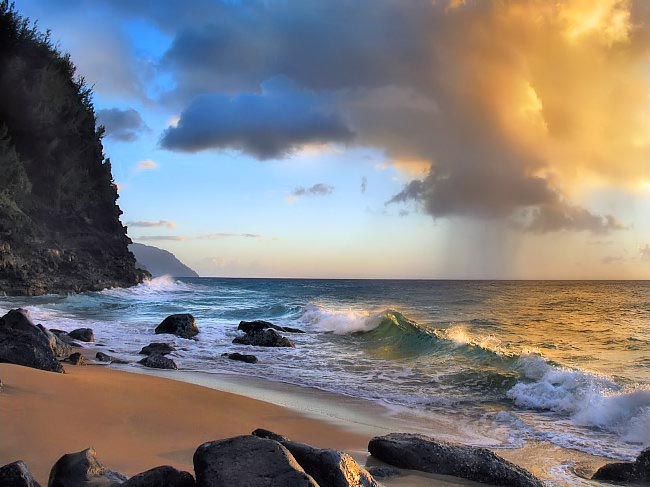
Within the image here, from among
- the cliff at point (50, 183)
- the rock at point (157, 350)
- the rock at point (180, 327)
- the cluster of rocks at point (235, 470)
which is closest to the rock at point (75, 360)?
the rock at point (157, 350)

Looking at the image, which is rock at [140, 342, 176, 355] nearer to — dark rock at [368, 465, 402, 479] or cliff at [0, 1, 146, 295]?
dark rock at [368, 465, 402, 479]

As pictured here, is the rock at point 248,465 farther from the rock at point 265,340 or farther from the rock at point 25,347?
the rock at point 265,340

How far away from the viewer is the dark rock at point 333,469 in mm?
3729

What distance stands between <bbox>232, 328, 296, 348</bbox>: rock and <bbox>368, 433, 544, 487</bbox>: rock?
1189 centimetres

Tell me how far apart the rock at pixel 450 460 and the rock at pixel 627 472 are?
3.80 ft

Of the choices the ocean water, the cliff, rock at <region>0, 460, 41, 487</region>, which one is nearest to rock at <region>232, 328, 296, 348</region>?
the ocean water

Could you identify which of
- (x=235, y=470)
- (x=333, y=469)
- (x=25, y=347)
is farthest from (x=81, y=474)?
(x=25, y=347)

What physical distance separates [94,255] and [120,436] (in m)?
52.3

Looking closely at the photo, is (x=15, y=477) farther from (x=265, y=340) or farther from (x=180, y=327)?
(x=180, y=327)

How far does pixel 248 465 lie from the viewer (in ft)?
11.2

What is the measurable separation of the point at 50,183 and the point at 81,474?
54464 mm

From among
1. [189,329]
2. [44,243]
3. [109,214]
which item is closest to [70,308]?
[189,329]

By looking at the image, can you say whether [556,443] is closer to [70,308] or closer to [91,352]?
[91,352]

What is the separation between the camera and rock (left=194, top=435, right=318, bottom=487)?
3254 millimetres
